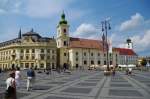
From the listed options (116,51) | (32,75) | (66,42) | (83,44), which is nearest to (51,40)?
(66,42)

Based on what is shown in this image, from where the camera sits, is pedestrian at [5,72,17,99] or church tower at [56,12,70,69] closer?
pedestrian at [5,72,17,99]

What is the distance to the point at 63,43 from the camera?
116 metres

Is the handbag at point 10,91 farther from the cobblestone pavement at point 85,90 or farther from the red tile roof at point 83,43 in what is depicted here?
the red tile roof at point 83,43

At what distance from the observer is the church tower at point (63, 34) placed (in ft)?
380

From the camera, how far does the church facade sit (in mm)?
109312

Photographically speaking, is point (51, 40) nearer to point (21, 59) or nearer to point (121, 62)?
point (21, 59)

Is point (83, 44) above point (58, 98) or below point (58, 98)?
above

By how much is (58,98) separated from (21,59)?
9686cm

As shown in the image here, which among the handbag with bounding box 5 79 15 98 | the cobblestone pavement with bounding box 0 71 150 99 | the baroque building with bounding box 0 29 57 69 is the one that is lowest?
the cobblestone pavement with bounding box 0 71 150 99

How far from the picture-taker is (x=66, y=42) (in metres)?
117

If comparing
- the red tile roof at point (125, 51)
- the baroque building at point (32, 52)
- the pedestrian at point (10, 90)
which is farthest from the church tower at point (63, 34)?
the pedestrian at point (10, 90)

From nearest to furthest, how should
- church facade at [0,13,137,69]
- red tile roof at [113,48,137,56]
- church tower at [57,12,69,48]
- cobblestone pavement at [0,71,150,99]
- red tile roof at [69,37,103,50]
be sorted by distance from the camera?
cobblestone pavement at [0,71,150,99] < church facade at [0,13,137,69] < church tower at [57,12,69,48] < red tile roof at [69,37,103,50] < red tile roof at [113,48,137,56]

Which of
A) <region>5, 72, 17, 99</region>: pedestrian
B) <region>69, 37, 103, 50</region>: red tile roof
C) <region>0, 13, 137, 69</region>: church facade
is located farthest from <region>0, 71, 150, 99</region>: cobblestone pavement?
<region>69, 37, 103, 50</region>: red tile roof

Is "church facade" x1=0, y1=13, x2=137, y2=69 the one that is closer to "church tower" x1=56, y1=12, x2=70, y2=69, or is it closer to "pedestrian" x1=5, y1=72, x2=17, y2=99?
"church tower" x1=56, y1=12, x2=70, y2=69
